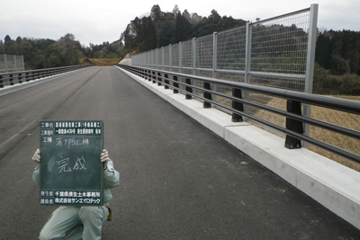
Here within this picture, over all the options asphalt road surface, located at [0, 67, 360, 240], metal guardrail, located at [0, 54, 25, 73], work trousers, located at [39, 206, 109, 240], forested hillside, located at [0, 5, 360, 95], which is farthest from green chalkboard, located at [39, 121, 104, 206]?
forested hillside, located at [0, 5, 360, 95]

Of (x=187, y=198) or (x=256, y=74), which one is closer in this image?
(x=187, y=198)

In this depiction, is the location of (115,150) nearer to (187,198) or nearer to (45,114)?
(187,198)

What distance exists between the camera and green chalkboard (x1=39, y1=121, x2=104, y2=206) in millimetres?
2617

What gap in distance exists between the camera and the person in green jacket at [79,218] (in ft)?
8.61

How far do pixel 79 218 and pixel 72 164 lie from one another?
0.50 meters

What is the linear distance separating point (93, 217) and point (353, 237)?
2.26 meters

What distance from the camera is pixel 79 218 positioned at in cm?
276

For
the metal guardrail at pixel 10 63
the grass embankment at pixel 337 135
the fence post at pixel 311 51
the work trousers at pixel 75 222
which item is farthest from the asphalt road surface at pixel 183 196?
the grass embankment at pixel 337 135

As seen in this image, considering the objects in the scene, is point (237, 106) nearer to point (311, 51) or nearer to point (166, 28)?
point (311, 51)

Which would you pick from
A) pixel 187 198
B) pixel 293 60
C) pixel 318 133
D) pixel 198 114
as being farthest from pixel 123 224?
pixel 318 133

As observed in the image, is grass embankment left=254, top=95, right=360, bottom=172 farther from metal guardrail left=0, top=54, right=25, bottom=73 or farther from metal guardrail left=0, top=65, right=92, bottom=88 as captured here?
metal guardrail left=0, top=54, right=25, bottom=73

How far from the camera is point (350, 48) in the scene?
77.3 m

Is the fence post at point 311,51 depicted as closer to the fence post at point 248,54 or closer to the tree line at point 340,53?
the fence post at point 248,54

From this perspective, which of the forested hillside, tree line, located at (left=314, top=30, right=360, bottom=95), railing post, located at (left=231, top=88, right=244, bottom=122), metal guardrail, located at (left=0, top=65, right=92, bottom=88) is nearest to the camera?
railing post, located at (left=231, top=88, right=244, bottom=122)
